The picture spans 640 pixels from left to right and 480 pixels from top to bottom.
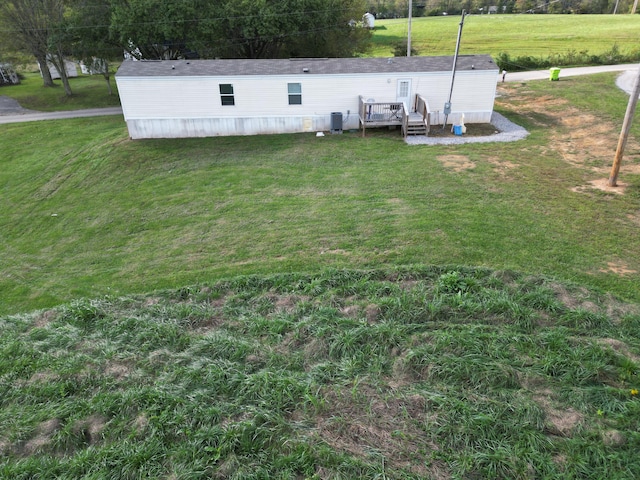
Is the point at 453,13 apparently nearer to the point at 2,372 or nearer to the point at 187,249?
the point at 187,249

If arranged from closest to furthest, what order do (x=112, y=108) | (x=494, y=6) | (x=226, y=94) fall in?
1. (x=226, y=94)
2. (x=112, y=108)
3. (x=494, y=6)

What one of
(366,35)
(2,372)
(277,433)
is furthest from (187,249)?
(366,35)

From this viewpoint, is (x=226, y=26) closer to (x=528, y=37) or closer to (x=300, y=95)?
(x=300, y=95)

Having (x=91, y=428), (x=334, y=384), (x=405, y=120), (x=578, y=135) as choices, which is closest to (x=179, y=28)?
(x=405, y=120)

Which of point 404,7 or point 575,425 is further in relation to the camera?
point 404,7

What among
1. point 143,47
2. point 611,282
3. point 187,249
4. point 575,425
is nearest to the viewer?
point 575,425

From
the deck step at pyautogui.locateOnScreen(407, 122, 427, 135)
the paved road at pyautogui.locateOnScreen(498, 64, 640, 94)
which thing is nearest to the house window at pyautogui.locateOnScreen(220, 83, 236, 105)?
the deck step at pyautogui.locateOnScreen(407, 122, 427, 135)
